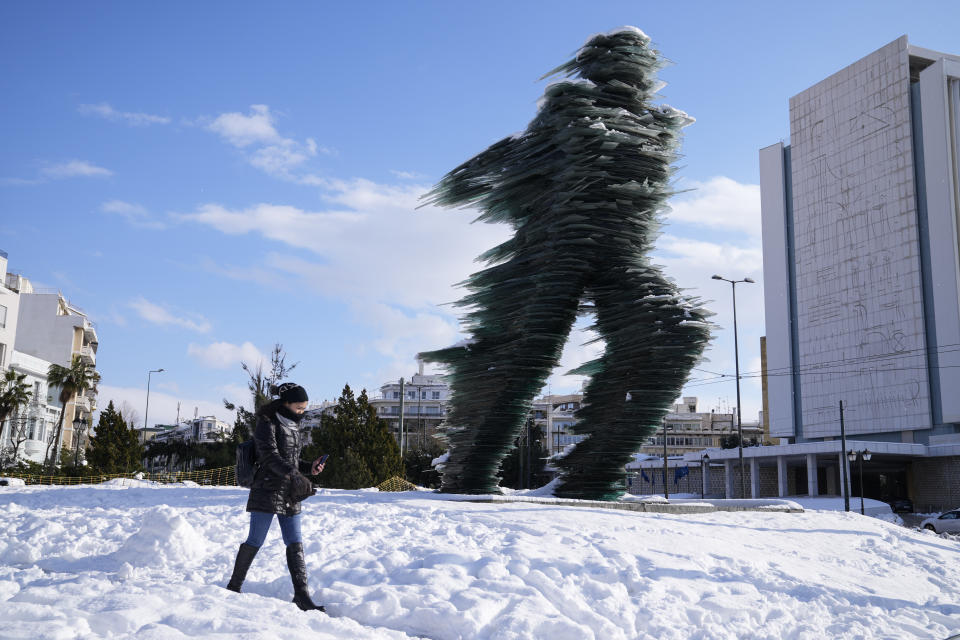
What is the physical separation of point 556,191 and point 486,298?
8.02ft

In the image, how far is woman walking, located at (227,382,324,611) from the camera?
20.9 feet

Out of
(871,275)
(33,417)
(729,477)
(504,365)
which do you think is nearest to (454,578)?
(504,365)

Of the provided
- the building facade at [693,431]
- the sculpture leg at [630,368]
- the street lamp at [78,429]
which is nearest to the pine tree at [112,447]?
the street lamp at [78,429]

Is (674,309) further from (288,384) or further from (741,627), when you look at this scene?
(288,384)

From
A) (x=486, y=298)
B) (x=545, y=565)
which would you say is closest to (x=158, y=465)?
(x=486, y=298)

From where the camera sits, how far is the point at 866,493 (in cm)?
6694

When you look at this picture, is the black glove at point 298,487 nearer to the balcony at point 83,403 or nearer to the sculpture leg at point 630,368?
the sculpture leg at point 630,368

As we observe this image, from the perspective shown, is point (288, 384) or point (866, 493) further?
point (866, 493)

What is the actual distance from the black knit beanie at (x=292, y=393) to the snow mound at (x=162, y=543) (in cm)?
223

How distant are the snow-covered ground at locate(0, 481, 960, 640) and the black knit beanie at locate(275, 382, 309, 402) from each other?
1.60 m

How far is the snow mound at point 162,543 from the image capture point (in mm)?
7660

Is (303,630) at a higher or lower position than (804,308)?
lower

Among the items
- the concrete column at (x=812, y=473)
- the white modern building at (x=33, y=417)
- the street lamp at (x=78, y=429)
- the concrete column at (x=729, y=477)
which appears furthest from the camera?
the concrete column at (x=729, y=477)

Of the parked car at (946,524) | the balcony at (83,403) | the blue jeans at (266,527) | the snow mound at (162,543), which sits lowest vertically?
the parked car at (946,524)
